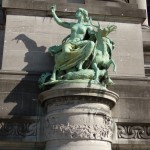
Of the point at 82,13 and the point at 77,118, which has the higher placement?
the point at 82,13

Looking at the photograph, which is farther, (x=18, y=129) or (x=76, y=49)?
(x=76, y=49)

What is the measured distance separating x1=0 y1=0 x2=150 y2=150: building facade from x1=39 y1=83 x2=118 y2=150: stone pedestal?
28.7 inches

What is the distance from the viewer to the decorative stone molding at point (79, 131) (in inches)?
A: 364

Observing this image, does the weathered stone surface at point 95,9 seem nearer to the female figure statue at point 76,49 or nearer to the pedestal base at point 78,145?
the female figure statue at point 76,49

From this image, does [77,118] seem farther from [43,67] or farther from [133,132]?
[43,67]

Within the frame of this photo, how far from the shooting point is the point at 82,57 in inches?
408

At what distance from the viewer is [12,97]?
35.2 feet

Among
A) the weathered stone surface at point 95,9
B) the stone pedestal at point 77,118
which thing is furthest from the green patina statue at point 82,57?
the weathered stone surface at point 95,9

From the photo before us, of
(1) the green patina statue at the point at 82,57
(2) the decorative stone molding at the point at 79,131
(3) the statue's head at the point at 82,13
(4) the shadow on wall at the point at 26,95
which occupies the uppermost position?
(3) the statue's head at the point at 82,13

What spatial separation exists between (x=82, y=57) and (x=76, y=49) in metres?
0.31

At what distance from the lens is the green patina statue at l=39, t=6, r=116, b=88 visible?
32.9 feet

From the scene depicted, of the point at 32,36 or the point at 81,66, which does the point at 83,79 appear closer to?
the point at 81,66

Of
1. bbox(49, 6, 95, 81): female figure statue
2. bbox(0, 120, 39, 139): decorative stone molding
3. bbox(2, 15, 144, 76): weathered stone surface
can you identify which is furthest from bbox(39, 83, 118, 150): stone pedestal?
bbox(2, 15, 144, 76): weathered stone surface

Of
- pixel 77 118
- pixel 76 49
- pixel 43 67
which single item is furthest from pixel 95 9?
pixel 77 118
